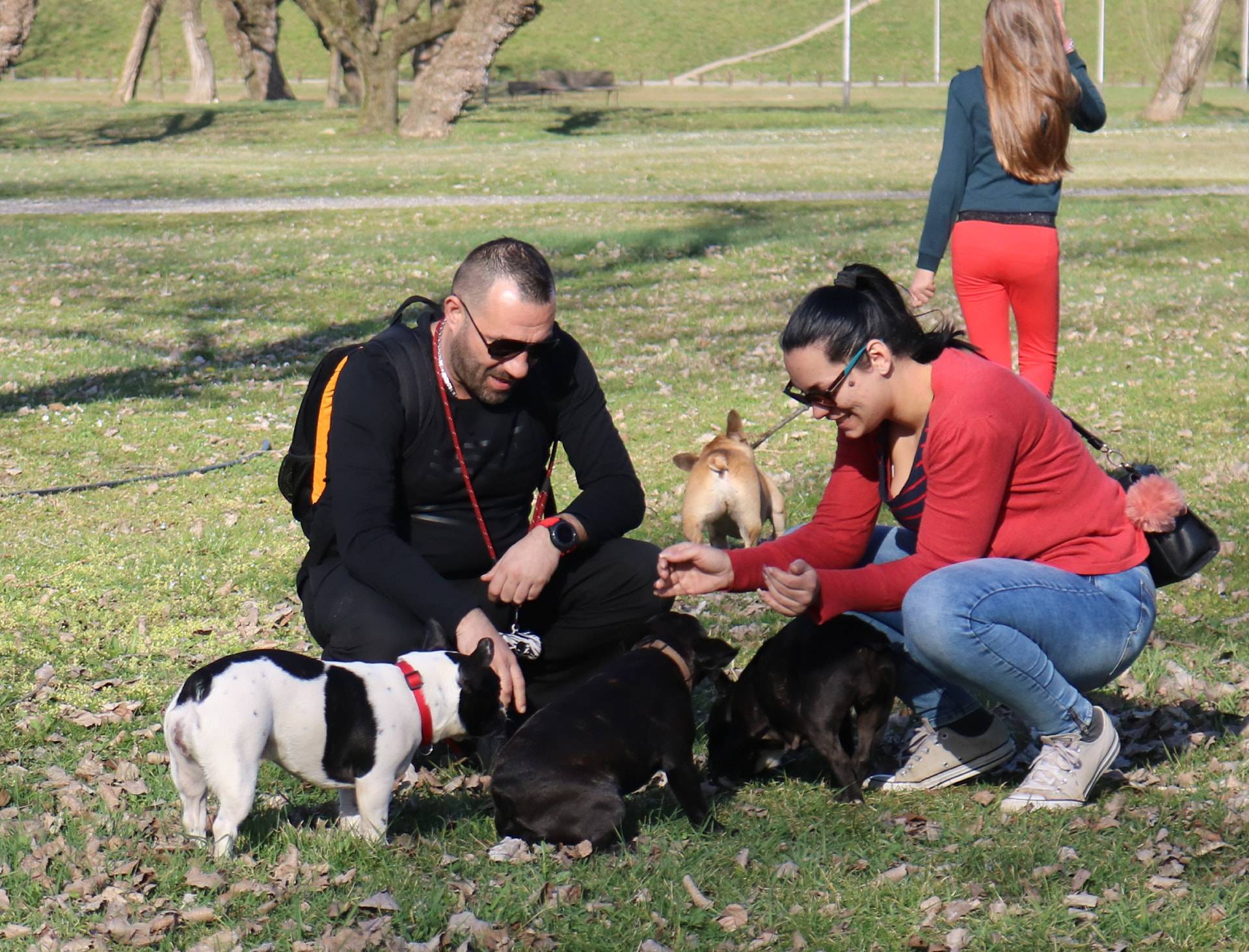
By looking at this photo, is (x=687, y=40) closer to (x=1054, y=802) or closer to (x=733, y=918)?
(x=1054, y=802)

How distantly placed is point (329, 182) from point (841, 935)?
72.5ft

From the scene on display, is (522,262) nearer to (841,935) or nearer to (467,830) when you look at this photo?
(467,830)

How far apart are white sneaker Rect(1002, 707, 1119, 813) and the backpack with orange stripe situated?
7.69ft

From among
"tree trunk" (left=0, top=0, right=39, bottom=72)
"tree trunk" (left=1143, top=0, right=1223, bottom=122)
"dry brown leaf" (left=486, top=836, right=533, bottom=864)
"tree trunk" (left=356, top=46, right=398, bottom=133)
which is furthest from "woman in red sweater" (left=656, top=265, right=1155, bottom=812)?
"tree trunk" (left=1143, top=0, right=1223, bottom=122)

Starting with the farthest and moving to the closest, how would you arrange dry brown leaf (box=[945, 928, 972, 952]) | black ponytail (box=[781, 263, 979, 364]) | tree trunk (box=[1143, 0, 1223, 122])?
tree trunk (box=[1143, 0, 1223, 122])
black ponytail (box=[781, 263, 979, 364])
dry brown leaf (box=[945, 928, 972, 952])

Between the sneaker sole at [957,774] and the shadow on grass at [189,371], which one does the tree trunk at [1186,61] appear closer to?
the shadow on grass at [189,371]

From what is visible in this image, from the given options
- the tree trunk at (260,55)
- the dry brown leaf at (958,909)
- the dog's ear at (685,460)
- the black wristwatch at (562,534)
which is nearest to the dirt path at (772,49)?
the tree trunk at (260,55)

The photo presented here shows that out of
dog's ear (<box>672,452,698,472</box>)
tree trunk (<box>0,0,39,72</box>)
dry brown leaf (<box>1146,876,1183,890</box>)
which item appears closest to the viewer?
dry brown leaf (<box>1146,876,1183,890</box>)

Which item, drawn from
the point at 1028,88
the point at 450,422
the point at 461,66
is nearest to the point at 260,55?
the point at 461,66

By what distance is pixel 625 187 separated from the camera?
2314 centimetres

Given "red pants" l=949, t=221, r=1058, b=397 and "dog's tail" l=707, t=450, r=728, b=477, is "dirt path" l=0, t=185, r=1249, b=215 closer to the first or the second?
"red pants" l=949, t=221, r=1058, b=397

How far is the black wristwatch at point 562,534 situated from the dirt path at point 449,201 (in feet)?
53.3

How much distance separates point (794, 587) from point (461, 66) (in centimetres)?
2995

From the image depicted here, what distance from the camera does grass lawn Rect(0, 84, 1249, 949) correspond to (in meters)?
3.78
